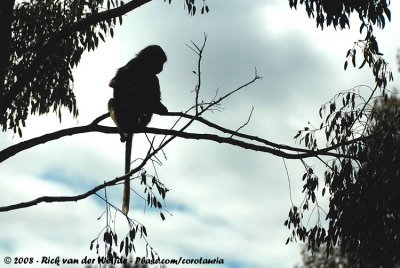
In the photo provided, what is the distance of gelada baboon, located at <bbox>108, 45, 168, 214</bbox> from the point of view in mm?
5809

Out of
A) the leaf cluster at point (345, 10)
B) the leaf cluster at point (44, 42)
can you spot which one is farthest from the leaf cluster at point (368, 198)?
the leaf cluster at point (44, 42)

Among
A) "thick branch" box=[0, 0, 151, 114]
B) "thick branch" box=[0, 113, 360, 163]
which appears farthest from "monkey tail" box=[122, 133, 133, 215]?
"thick branch" box=[0, 0, 151, 114]

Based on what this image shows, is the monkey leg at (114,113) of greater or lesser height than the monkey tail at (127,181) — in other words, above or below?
above

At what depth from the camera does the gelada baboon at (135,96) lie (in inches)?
229

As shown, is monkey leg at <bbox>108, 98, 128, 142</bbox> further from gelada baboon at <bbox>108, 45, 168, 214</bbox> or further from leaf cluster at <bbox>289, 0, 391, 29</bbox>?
leaf cluster at <bbox>289, 0, 391, 29</bbox>

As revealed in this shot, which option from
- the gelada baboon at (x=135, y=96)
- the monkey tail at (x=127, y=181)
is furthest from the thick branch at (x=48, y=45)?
the monkey tail at (x=127, y=181)

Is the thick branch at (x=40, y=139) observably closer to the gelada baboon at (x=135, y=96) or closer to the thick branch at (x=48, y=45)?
the thick branch at (x=48, y=45)

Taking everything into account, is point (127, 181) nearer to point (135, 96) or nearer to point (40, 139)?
point (135, 96)

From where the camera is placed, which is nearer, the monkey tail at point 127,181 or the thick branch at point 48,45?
the thick branch at point 48,45

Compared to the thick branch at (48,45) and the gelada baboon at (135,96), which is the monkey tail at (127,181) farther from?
the thick branch at (48,45)

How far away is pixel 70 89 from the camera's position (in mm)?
8258

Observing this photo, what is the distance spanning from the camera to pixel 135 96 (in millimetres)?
5996

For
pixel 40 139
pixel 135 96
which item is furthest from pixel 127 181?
pixel 40 139

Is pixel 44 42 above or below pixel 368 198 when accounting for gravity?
above
